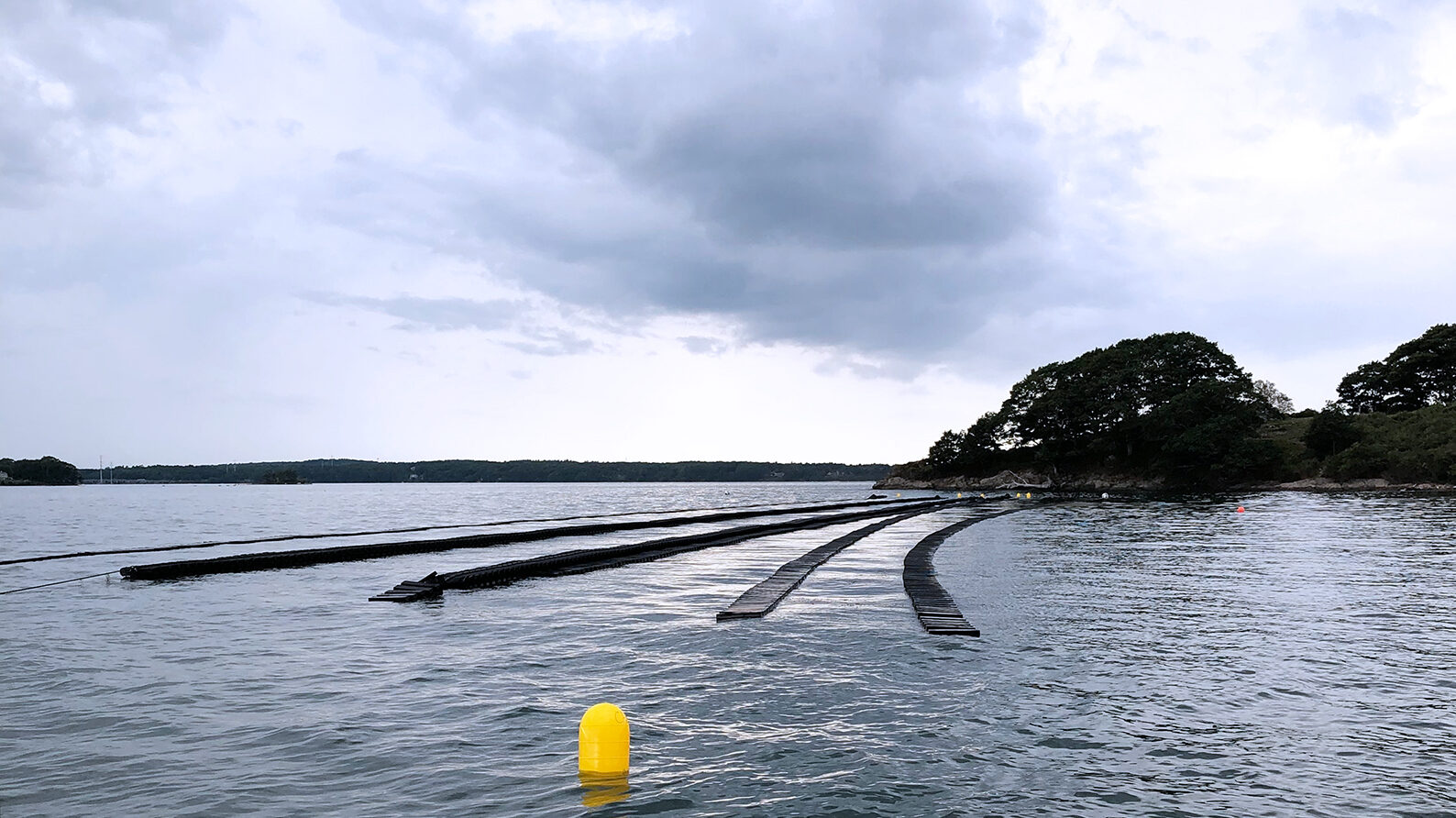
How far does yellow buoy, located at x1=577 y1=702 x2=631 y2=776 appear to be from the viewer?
26.9 ft

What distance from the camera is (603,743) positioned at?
27.0ft

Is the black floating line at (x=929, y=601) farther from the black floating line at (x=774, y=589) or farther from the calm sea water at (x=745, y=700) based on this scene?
the black floating line at (x=774, y=589)

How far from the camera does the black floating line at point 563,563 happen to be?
71.8ft

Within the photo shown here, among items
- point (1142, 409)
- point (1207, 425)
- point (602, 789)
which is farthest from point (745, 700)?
point (1142, 409)

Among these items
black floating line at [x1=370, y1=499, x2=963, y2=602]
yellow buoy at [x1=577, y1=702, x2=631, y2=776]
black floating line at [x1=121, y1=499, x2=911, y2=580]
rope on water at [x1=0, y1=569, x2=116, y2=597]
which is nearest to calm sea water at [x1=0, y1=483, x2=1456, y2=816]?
yellow buoy at [x1=577, y1=702, x2=631, y2=776]

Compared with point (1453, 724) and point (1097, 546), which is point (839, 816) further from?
point (1097, 546)

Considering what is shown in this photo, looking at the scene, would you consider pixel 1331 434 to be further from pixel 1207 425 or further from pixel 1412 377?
pixel 1412 377

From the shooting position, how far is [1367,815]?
7.25m

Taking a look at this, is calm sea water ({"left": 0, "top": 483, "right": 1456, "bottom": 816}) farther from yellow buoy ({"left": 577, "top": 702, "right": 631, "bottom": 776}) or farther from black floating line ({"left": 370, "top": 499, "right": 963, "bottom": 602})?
black floating line ({"left": 370, "top": 499, "right": 963, "bottom": 602})

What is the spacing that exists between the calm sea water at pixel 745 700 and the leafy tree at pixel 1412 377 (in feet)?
451

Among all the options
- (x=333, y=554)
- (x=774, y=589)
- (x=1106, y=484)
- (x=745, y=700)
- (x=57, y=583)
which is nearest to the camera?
(x=745, y=700)

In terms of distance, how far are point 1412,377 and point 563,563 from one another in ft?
502

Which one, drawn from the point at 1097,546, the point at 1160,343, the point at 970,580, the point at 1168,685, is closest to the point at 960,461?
the point at 1160,343

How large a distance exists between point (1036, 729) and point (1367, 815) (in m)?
3.15
